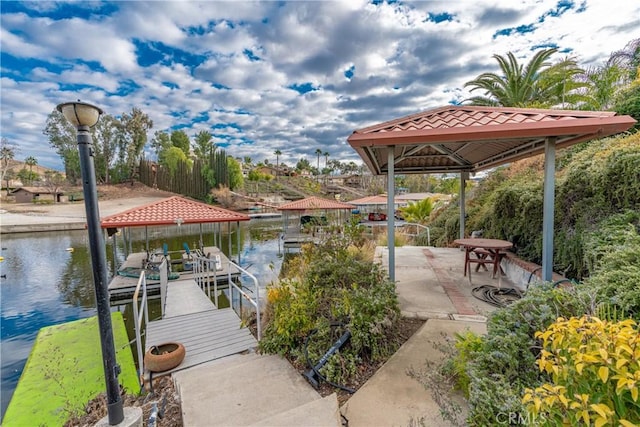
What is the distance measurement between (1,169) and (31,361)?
48.1 meters

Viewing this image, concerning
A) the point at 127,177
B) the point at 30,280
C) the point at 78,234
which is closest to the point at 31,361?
the point at 30,280

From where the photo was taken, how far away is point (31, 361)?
16.0 ft

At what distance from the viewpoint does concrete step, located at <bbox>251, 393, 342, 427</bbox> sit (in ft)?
6.18

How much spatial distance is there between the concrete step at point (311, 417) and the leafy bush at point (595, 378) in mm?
1197

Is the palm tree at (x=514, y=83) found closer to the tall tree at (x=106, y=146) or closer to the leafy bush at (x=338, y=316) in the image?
the leafy bush at (x=338, y=316)

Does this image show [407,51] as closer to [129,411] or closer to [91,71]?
[129,411]

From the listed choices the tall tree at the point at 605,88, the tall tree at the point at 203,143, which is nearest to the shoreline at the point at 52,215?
the tall tree at the point at 203,143

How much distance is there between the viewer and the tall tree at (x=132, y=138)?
3919 cm

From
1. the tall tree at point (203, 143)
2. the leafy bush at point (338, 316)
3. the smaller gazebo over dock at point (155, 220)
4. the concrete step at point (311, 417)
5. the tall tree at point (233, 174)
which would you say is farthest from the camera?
the tall tree at point (203, 143)

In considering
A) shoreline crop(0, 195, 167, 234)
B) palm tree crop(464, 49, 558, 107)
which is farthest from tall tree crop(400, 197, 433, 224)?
shoreline crop(0, 195, 167, 234)

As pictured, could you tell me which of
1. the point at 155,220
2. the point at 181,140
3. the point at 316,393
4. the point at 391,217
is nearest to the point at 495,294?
the point at 391,217

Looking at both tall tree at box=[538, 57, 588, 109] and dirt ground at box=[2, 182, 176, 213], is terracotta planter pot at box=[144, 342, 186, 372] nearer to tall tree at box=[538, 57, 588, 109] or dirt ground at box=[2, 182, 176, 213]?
tall tree at box=[538, 57, 588, 109]

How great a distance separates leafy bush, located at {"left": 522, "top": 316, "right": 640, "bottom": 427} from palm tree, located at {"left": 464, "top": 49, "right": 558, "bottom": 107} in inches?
483

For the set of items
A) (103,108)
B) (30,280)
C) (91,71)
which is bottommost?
(30,280)
